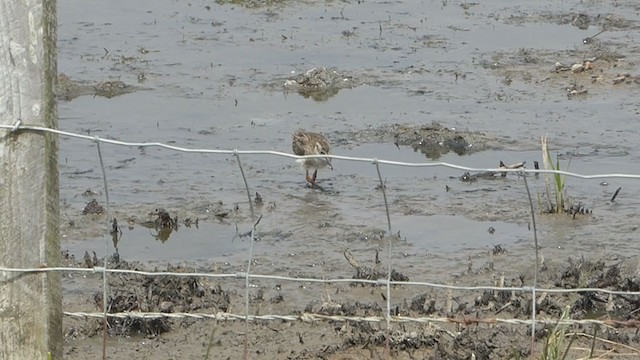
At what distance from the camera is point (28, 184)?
4.88 meters

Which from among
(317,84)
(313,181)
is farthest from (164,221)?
(317,84)

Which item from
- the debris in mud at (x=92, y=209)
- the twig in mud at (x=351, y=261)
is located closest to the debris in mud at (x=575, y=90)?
the twig in mud at (x=351, y=261)

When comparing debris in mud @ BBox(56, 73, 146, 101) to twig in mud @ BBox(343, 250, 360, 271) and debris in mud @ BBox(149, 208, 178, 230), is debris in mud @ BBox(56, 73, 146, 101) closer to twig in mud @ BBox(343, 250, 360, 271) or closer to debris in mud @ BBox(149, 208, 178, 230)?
debris in mud @ BBox(149, 208, 178, 230)

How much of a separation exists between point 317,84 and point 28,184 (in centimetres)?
856

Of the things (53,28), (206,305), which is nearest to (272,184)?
(206,305)

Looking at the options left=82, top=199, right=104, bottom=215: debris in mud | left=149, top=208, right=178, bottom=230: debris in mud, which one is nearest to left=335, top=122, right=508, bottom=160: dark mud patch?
left=149, top=208, right=178, bottom=230: debris in mud

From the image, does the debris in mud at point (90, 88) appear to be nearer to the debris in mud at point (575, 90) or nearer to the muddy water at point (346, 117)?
the muddy water at point (346, 117)

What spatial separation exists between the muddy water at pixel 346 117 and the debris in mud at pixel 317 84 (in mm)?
146

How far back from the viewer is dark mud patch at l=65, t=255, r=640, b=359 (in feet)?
22.6

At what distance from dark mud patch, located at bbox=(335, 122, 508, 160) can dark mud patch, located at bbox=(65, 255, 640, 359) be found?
3165mm

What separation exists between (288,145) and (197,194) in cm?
160

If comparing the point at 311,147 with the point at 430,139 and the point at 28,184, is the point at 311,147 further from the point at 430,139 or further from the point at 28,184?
the point at 28,184

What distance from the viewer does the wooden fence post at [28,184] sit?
4.73 metres

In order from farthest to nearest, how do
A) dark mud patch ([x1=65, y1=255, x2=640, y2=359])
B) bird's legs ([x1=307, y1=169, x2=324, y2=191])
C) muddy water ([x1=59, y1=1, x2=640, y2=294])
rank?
bird's legs ([x1=307, y1=169, x2=324, y2=191]) < muddy water ([x1=59, y1=1, x2=640, y2=294]) < dark mud patch ([x1=65, y1=255, x2=640, y2=359])
